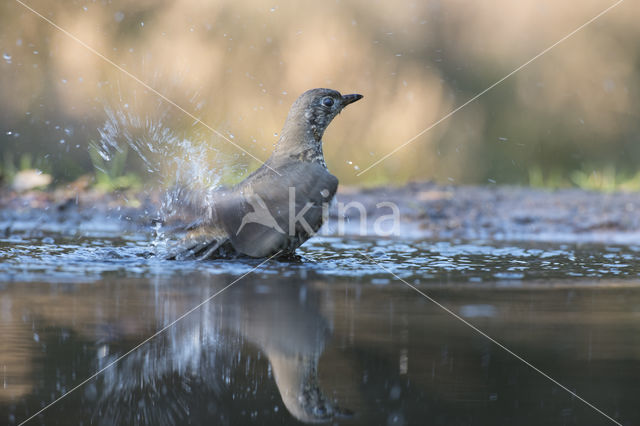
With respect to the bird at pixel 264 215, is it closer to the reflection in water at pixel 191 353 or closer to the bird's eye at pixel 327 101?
the bird's eye at pixel 327 101

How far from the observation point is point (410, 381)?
204cm

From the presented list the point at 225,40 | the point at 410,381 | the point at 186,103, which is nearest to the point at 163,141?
the point at 186,103

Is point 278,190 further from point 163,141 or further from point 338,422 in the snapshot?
point 338,422

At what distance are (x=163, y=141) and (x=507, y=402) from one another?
4933 millimetres

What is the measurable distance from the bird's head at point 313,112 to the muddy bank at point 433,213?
126 cm

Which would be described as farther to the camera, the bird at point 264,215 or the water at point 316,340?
the bird at point 264,215

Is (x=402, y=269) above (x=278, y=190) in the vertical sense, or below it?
below

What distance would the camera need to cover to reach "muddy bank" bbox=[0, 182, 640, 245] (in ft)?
20.2

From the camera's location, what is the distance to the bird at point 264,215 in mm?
4367

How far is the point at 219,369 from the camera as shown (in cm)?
214

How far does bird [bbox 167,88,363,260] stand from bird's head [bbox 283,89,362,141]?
296mm

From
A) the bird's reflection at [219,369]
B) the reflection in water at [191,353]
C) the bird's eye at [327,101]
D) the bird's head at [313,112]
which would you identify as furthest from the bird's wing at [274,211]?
the bird's reflection at [219,369]

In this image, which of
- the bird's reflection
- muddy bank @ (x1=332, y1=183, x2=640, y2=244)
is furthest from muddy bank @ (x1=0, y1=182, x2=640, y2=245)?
the bird's reflection

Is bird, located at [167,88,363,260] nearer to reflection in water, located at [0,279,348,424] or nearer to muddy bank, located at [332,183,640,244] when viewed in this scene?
reflection in water, located at [0,279,348,424]
